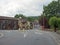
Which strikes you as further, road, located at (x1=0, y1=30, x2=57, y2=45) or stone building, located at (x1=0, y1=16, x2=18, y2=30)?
stone building, located at (x1=0, y1=16, x2=18, y2=30)

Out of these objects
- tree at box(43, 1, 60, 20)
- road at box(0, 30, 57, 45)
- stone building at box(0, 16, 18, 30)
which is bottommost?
stone building at box(0, 16, 18, 30)

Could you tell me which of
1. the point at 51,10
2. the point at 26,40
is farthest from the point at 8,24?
the point at 26,40

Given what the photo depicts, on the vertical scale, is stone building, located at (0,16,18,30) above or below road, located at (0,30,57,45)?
below

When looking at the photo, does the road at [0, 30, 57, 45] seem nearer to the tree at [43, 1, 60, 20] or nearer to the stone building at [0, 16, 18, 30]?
the stone building at [0, 16, 18, 30]

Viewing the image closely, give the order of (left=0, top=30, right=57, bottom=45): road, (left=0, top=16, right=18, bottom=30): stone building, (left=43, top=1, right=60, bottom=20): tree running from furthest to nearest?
(left=43, top=1, right=60, bottom=20): tree → (left=0, top=16, right=18, bottom=30): stone building → (left=0, top=30, right=57, bottom=45): road

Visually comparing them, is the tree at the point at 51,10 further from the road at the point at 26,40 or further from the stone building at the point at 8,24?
the road at the point at 26,40

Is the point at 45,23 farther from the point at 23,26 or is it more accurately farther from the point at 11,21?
the point at 11,21

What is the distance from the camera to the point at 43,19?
78375mm

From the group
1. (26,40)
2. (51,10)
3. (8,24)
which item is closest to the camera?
(26,40)

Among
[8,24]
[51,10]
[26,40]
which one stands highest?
[51,10]

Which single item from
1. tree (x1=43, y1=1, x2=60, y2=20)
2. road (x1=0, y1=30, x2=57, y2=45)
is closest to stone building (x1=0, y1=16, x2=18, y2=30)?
tree (x1=43, y1=1, x2=60, y2=20)

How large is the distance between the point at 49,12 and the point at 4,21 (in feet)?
57.5

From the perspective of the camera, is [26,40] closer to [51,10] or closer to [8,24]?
[51,10]

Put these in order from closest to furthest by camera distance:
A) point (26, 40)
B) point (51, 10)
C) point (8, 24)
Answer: point (26, 40), point (51, 10), point (8, 24)
